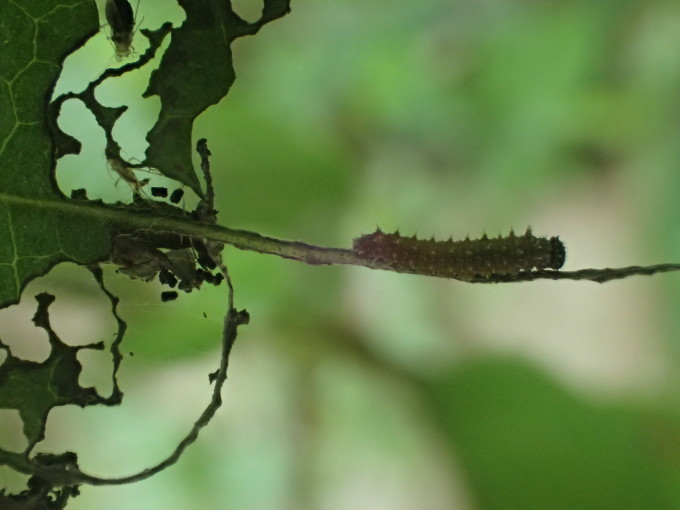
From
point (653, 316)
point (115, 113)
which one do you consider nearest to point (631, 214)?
point (653, 316)

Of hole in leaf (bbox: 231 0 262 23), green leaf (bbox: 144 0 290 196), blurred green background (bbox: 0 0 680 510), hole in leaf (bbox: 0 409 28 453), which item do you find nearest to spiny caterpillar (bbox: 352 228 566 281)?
green leaf (bbox: 144 0 290 196)

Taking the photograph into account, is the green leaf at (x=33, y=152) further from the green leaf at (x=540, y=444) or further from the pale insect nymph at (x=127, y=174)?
the green leaf at (x=540, y=444)

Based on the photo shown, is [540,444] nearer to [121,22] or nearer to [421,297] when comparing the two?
[421,297]

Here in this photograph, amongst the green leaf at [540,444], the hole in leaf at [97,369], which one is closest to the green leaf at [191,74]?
the hole in leaf at [97,369]

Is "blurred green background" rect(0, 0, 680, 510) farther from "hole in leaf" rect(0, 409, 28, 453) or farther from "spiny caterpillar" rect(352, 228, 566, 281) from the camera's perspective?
"spiny caterpillar" rect(352, 228, 566, 281)

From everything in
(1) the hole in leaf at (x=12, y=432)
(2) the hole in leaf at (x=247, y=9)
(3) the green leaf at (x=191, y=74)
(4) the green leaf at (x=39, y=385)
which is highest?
(2) the hole in leaf at (x=247, y=9)

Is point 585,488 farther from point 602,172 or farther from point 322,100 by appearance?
point 322,100

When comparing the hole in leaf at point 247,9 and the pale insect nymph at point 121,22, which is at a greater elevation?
the hole in leaf at point 247,9
